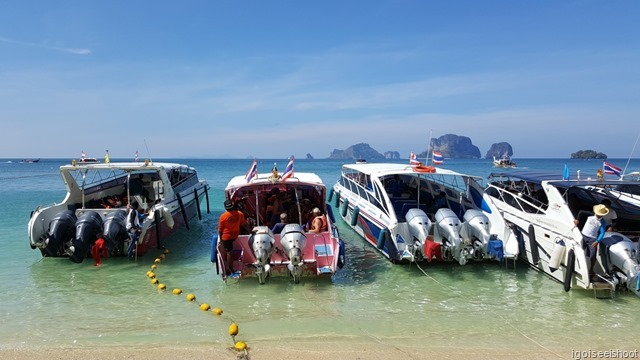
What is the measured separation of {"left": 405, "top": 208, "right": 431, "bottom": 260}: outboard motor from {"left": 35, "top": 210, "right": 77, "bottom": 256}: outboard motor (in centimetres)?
804

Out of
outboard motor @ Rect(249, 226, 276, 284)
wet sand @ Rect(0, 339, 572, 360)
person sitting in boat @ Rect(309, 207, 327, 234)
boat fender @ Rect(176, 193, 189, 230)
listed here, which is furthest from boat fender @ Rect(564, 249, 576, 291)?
boat fender @ Rect(176, 193, 189, 230)

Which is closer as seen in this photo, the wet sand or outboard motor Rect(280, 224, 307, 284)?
the wet sand

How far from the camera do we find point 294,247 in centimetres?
834

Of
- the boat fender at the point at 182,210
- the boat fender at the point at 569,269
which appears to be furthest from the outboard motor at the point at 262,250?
the boat fender at the point at 182,210

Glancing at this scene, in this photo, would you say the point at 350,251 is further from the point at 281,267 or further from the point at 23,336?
the point at 23,336

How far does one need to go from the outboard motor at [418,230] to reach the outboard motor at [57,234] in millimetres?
8037

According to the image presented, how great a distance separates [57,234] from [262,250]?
207 inches

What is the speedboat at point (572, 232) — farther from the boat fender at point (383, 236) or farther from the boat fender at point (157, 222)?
the boat fender at point (157, 222)

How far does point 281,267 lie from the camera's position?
333 inches

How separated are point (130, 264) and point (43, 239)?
2087 mm

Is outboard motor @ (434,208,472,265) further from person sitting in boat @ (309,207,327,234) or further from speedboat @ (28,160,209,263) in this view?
speedboat @ (28,160,209,263)

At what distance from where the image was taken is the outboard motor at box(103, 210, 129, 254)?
32.6ft

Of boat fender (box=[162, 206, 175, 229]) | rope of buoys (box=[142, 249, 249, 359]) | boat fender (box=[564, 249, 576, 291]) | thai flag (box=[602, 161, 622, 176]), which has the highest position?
thai flag (box=[602, 161, 622, 176])

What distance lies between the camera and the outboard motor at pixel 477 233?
29.8 ft
